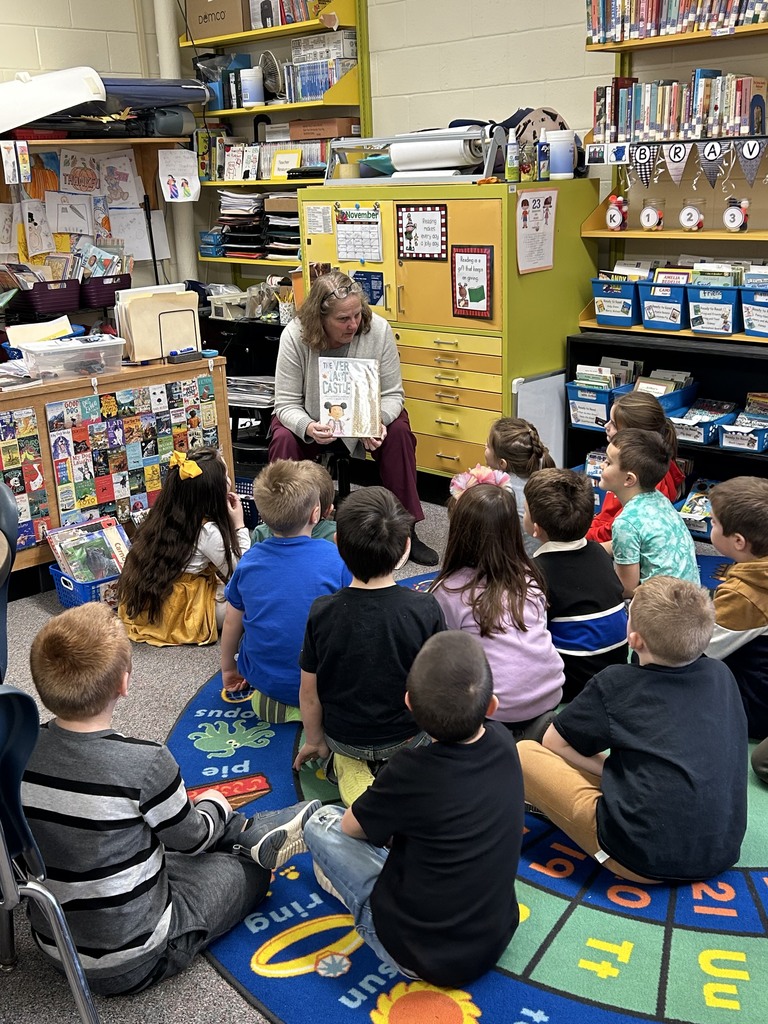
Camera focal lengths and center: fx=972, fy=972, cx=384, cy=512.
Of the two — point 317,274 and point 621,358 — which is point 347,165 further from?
point 621,358

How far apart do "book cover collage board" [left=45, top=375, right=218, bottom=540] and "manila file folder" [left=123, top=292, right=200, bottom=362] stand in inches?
5.9

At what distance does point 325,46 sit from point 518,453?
3.04 meters

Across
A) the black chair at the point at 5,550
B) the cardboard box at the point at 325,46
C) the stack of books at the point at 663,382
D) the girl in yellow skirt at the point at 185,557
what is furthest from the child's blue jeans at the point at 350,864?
the cardboard box at the point at 325,46

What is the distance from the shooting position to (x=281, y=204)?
528 centimetres

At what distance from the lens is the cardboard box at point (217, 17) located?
5.28m

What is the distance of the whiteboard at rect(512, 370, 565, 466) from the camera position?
4.02m

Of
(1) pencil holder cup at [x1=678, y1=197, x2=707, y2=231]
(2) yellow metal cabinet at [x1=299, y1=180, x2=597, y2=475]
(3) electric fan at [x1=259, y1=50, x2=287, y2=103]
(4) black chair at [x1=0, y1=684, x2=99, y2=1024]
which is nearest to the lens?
(4) black chair at [x1=0, y1=684, x2=99, y2=1024]

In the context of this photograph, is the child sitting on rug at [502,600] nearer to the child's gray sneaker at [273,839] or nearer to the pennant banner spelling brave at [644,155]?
the child's gray sneaker at [273,839]

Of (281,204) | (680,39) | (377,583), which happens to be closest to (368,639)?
(377,583)

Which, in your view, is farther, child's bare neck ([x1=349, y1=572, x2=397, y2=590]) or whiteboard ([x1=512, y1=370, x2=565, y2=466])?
whiteboard ([x1=512, y1=370, x2=565, y2=466])

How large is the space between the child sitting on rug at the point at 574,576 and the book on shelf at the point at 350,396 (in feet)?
4.34

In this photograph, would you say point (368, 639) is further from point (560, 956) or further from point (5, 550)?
point (5, 550)

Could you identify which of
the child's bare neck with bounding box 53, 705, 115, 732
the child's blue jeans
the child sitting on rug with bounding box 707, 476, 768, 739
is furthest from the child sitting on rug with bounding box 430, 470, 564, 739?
the child's bare neck with bounding box 53, 705, 115, 732

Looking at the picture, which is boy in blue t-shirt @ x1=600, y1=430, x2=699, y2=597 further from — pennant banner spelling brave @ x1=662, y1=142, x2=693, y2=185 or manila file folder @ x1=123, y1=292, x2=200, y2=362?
manila file folder @ x1=123, y1=292, x2=200, y2=362
